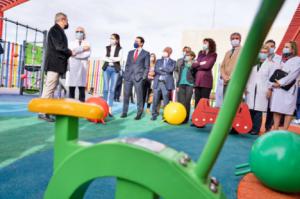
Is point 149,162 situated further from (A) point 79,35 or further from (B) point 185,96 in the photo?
(B) point 185,96

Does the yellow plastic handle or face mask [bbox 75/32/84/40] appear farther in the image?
face mask [bbox 75/32/84/40]

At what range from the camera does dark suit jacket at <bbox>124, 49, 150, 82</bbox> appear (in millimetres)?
4887

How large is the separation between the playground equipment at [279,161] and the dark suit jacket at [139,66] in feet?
11.0

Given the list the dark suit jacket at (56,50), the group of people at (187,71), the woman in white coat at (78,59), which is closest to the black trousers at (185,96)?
the group of people at (187,71)

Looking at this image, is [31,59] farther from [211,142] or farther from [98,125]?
[211,142]

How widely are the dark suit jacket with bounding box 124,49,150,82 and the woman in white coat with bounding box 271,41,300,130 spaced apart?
223 cm

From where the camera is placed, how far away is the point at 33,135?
9.77ft

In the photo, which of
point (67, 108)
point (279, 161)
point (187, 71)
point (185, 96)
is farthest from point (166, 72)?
point (67, 108)

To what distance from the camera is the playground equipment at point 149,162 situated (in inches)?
21.6

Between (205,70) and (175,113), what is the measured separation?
0.93 metres

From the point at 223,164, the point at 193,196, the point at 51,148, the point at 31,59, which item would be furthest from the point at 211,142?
the point at 31,59

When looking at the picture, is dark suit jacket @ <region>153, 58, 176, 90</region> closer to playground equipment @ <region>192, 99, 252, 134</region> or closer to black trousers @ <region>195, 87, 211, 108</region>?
black trousers @ <region>195, 87, 211, 108</region>

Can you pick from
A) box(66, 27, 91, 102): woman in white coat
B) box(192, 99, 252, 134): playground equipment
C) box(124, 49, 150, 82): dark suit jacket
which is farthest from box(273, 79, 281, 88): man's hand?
box(66, 27, 91, 102): woman in white coat

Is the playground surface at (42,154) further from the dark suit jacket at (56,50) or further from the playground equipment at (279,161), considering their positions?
the dark suit jacket at (56,50)
